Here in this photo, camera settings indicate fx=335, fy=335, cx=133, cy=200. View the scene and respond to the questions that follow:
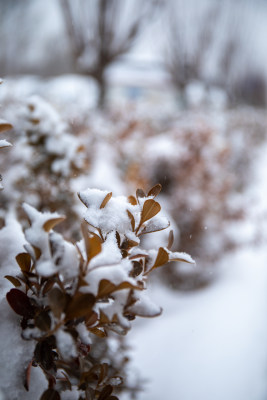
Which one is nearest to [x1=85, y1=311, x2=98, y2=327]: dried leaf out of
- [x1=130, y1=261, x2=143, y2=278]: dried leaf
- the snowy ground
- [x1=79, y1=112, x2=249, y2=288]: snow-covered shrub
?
[x1=130, y1=261, x2=143, y2=278]: dried leaf

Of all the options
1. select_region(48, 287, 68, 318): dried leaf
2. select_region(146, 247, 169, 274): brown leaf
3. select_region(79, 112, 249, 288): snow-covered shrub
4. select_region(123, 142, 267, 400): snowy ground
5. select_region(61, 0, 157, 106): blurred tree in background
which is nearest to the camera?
select_region(48, 287, 68, 318): dried leaf

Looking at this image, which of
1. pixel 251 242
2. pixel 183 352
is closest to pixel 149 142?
pixel 251 242

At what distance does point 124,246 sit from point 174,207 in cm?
338

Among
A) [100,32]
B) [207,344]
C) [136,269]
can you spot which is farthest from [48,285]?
[100,32]

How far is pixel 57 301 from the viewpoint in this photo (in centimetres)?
54

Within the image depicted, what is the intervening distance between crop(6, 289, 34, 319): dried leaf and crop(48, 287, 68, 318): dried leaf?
0.11 m

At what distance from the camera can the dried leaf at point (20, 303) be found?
2.02 ft

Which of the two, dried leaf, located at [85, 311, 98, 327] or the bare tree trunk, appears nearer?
dried leaf, located at [85, 311, 98, 327]

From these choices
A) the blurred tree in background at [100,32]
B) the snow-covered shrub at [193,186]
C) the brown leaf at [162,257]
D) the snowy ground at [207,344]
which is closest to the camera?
the brown leaf at [162,257]

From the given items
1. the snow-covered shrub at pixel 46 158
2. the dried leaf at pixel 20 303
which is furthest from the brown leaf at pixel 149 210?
the snow-covered shrub at pixel 46 158

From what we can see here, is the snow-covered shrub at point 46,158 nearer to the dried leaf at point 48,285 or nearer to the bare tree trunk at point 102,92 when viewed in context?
the dried leaf at point 48,285

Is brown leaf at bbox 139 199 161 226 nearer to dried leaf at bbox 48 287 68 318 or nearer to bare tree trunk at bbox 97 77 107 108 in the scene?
dried leaf at bbox 48 287 68 318

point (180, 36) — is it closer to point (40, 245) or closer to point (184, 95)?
point (184, 95)

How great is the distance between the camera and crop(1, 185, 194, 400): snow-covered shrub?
21.5 inches
